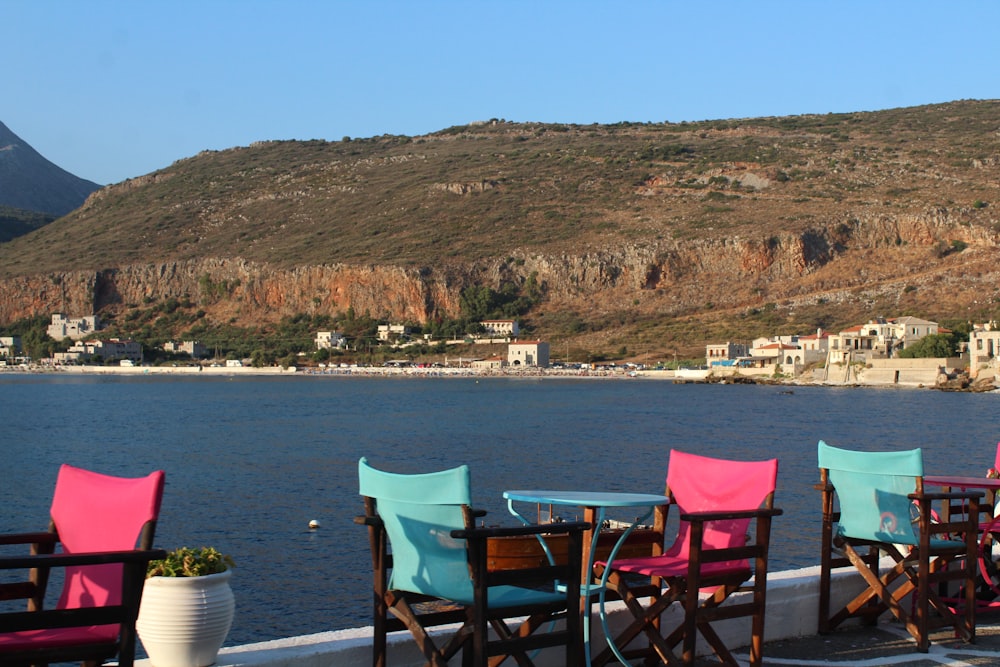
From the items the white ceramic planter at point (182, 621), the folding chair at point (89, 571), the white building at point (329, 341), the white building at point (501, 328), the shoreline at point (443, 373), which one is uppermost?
the white building at point (501, 328)

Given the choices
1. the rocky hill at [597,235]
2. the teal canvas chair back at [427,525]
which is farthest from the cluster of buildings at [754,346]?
the teal canvas chair back at [427,525]

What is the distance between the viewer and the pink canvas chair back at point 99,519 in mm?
3682

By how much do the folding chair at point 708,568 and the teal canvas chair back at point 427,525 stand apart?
78 cm

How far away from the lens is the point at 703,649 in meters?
→ 5.23

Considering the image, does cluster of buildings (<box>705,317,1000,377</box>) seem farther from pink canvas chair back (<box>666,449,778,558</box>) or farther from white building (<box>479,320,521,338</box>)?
pink canvas chair back (<box>666,449,778,558</box>)

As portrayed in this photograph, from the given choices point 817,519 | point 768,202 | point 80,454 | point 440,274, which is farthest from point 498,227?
point 817,519

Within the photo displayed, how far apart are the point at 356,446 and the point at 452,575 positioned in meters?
34.7

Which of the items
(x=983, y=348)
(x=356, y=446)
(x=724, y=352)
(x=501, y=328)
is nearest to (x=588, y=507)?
(x=356, y=446)

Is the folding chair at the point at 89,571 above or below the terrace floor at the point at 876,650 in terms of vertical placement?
above

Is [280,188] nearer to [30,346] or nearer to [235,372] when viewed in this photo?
[30,346]

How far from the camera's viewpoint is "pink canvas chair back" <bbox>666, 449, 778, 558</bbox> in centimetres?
477

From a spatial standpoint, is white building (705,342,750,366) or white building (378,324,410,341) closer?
white building (705,342,750,366)

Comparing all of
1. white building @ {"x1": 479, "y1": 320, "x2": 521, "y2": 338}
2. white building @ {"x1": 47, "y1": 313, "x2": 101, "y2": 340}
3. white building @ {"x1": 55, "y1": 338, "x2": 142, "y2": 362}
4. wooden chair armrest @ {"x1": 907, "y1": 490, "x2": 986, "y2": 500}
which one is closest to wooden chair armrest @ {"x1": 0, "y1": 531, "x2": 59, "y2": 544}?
wooden chair armrest @ {"x1": 907, "y1": 490, "x2": 986, "y2": 500}

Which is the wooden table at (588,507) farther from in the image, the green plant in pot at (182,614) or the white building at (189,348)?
the white building at (189,348)
